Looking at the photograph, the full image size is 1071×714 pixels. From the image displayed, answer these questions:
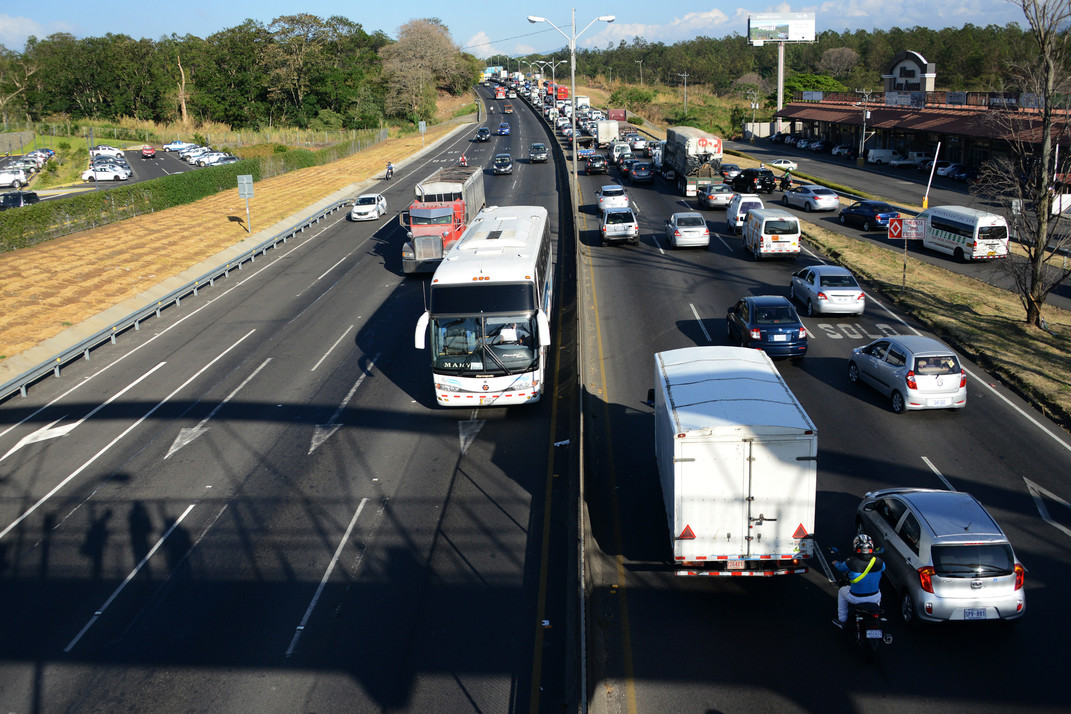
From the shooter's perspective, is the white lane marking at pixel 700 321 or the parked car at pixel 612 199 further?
the parked car at pixel 612 199

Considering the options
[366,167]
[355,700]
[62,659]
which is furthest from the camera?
[366,167]

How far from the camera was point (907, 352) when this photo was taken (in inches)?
696

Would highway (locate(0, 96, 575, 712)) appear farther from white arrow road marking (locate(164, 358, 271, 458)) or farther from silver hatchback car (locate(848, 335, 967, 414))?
silver hatchback car (locate(848, 335, 967, 414))

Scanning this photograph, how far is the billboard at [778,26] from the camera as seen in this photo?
11738 centimetres

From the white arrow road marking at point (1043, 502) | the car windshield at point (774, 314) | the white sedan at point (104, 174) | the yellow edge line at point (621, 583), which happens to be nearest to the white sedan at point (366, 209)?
the yellow edge line at point (621, 583)

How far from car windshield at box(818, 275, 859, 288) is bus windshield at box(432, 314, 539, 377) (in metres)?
11.7

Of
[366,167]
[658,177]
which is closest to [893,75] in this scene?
[658,177]

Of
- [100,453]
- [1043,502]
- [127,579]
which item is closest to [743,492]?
[1043,502]

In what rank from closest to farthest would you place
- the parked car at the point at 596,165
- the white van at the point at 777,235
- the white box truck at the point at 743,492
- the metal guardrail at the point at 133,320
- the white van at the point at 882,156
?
the white box truck at the point at 743,492 < the metal guardrail at the point at 133,320 < the white van at the point at 777,235 < the parked car at the point at 596,165 < the white van at the point at 882,156

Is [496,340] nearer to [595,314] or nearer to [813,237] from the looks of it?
[595,314]

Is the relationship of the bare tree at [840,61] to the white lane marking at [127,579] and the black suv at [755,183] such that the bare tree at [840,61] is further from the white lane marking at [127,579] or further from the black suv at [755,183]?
the white lane marking at [127,579]

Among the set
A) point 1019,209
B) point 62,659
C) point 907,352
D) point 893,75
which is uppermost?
point 893,75

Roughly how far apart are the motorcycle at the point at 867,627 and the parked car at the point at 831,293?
16.1 m

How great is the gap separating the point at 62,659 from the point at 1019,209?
27.8 metres
